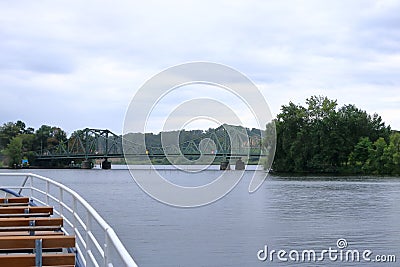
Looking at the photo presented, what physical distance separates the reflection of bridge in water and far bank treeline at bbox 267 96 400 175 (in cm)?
577

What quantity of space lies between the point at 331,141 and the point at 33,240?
4432 inches

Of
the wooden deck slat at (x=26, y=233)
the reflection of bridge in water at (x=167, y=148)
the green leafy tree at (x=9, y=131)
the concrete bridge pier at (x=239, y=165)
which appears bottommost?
the wooden deck slat at (x=26, y=233)

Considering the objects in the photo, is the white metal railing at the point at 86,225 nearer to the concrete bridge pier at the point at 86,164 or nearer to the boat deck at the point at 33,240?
the boat deck at the point at 33,240

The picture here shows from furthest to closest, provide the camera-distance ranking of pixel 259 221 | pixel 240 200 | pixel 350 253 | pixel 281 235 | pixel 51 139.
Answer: pixel 51 139 < pixel 240 200 < pixel 259 221 < pixel 281 235 < pixel 350 253

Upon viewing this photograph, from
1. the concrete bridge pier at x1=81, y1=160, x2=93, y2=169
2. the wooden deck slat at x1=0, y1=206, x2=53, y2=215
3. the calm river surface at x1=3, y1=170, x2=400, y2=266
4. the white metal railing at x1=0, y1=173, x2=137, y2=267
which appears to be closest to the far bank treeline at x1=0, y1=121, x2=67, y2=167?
the concrete bridge pier at x1=81, y1=160, x2=93, y2=169

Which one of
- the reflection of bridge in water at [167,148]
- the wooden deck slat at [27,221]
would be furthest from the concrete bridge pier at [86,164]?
the wooden deck slat at [27,221]

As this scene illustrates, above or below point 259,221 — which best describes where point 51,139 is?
above

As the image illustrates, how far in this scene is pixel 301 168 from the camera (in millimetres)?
119125

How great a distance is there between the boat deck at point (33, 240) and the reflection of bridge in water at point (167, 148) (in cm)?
6042

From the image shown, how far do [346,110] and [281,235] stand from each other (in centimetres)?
8934

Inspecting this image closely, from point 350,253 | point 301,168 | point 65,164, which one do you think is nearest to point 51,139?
point 65,164

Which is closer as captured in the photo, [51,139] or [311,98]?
[311,98]

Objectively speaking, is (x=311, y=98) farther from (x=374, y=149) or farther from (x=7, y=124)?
(x=7, y=124)

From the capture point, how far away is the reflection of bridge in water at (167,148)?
98637 millimetres
